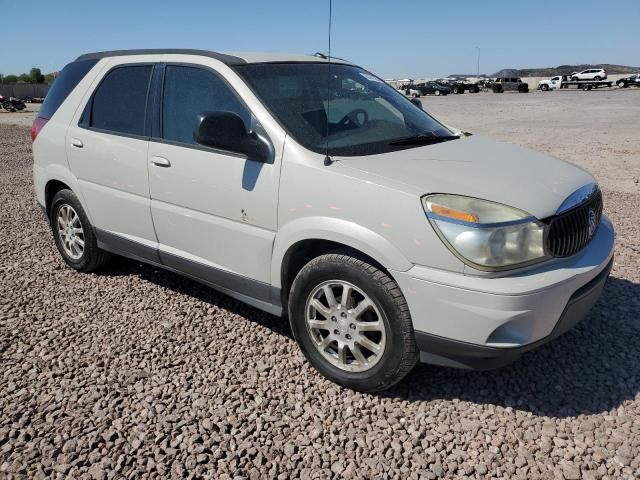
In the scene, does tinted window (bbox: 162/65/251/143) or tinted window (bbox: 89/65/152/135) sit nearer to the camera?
tinted window (bbox: 162/65/251/143)

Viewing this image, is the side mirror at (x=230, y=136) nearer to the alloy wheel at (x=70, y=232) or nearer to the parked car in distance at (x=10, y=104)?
the alloy wheel at (x=70, y=232)

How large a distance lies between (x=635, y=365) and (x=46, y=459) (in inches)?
A: 132

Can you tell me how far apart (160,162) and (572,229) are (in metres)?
2.59

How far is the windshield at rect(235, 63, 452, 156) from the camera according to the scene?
3143 millimetres

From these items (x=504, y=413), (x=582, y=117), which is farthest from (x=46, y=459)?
(x=582, y=117)

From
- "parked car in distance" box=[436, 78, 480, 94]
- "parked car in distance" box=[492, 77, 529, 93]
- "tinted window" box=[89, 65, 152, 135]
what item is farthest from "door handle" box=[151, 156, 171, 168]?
"parked car in distance" box=[436, 78, 480, 94]

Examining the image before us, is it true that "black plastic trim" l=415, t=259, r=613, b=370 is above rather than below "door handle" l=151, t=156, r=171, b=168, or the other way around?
below

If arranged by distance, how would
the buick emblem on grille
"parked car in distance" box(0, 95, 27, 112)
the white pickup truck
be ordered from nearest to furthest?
the buick emblem on grille, "parked car in distance" box(0, 95, 27, 112), the white pickup truck

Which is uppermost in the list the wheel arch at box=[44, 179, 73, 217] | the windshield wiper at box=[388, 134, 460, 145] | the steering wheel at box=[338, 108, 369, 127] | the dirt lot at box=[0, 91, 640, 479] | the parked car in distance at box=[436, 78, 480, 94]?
the parked car in distance at box=[436, 78, 480, 94]

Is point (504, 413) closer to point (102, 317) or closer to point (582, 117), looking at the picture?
point (102, 317)

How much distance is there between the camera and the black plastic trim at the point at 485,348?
8.43 feet

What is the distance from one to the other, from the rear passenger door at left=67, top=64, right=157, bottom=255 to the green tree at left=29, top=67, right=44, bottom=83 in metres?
89.1

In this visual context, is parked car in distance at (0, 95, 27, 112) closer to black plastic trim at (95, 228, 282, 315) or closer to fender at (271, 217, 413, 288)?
black plastic trim at (95, 228, 282, 315)

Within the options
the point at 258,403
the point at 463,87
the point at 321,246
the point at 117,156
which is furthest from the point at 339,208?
the point at 463,87
